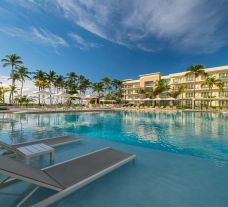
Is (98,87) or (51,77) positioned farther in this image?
(98,87)

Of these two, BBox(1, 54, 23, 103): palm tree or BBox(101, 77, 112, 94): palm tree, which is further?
BBox(101, 77, 112, 94): palm tree

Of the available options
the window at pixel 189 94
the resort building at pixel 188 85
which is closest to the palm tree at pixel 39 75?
the resort building at pixel 188 85

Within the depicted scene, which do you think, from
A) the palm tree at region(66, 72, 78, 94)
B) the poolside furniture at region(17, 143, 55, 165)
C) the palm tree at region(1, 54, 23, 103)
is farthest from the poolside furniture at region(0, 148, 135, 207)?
the palm tree at region(66, 72, 78, 94)

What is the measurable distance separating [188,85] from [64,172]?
50.7 meters

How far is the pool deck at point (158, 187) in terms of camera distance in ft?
9.67

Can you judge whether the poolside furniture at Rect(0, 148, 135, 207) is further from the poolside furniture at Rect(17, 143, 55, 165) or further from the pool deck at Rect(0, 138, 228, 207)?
the poolside furniture at Rect(17, 143, 55, 165)

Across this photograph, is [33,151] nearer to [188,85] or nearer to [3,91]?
[3,91]

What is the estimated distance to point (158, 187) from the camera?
3.49 meters

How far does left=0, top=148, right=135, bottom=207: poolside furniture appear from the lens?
96.3 inches

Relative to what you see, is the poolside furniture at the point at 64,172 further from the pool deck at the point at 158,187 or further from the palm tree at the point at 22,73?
the palm tree at the point at 22,73

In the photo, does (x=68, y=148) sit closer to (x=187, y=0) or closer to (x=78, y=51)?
(x=187, y=0)

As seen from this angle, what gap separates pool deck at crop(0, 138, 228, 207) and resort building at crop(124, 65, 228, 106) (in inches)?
1361

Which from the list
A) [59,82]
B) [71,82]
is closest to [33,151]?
[59,82]

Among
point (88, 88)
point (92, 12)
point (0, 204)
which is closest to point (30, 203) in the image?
point (0, 204)
